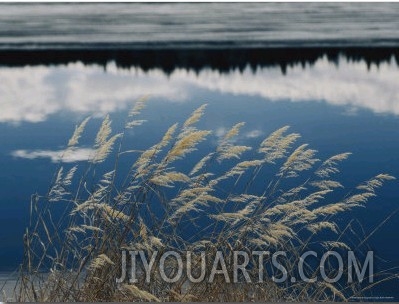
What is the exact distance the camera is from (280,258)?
190 inches

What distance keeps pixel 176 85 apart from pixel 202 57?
3.96m

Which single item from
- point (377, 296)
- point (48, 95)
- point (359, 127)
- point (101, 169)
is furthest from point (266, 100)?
point (377, 296)

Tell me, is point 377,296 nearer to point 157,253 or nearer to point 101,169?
point 157,253

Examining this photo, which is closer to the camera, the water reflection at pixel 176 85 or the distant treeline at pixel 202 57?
the water reflection at pixel 176 85

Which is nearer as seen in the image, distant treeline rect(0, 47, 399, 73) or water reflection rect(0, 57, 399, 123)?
water reflection rect(0, 57, 399, 123)

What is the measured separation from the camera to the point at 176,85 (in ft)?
52.2

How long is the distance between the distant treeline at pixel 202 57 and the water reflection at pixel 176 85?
7.6 inches

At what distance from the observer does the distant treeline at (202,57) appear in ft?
60.3

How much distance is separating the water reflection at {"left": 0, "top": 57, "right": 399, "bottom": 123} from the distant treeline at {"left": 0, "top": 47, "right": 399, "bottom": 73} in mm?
192

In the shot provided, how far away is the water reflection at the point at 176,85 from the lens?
14.6m

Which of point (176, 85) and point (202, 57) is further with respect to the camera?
point (202, 57)

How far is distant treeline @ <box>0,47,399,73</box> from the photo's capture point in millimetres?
18375

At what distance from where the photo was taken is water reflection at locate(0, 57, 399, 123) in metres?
14.6

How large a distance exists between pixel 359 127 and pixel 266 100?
2589 mm
